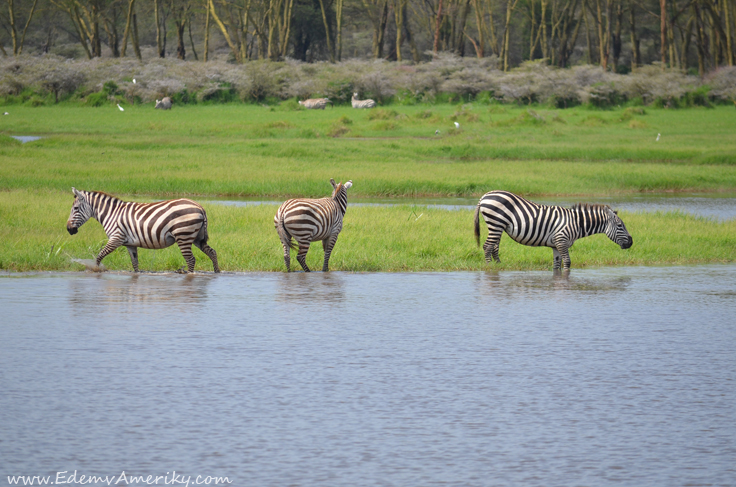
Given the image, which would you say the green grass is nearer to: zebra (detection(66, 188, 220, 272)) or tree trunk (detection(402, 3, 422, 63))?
zebra (detection(66, 188, 220, 272))

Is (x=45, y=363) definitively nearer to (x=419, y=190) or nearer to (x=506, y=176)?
(x=419, y=190)

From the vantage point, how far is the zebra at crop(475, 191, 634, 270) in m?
14.2

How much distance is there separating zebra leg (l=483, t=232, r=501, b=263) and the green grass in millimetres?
10228

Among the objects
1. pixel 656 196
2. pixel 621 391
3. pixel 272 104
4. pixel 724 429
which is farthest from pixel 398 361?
pixel 272 104

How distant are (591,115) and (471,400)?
37.1m

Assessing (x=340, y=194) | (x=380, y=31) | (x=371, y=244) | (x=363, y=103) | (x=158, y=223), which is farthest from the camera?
(x=380, y=31)

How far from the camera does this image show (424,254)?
51.4ft

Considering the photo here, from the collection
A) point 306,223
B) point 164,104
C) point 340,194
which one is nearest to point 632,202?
point 340,194

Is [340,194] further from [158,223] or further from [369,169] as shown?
[369,169]

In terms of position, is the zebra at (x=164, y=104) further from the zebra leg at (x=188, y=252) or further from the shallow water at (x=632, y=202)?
the zebra leg at (x=188, y=252)

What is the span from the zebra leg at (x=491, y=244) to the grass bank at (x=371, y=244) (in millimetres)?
189

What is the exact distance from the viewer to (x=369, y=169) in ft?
92.8

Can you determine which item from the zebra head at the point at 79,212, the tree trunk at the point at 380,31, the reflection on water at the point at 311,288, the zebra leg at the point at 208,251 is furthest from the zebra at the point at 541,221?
the tree trunk at the point at 380,31

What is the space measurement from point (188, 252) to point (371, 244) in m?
3.74
